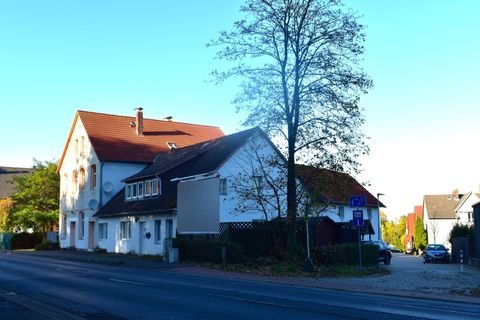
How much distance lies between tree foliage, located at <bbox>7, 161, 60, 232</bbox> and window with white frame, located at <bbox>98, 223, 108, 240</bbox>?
12.7 m

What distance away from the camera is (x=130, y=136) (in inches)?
1993

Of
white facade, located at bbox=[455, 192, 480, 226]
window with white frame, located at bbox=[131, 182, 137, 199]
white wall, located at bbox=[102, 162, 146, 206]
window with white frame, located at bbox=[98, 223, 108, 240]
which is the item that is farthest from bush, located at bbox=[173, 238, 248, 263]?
white facade, located at bbox=[455, 192, 480, 226]

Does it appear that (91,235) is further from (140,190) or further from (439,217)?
(439,217)

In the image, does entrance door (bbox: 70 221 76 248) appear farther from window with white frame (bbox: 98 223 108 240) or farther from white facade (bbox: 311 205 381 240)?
white facade (bbox: 311 205 381 240)

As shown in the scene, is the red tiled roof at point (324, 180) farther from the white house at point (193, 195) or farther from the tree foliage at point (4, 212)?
the tree foliage at point (4, 212)

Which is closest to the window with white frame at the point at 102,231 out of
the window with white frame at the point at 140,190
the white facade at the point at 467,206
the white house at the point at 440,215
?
the window with white frame at the point at 140,190

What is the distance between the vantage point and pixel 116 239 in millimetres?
42344

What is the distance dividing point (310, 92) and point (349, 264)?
878 centimetres

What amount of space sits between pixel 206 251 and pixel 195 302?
16.5 metres

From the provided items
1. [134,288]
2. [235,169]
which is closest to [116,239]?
[235,169]

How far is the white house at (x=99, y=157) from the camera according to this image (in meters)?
46.3

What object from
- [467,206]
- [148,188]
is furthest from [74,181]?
[467,206]

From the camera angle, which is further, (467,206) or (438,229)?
(438,229)

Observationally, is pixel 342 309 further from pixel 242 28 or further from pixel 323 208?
pixel 242 28
